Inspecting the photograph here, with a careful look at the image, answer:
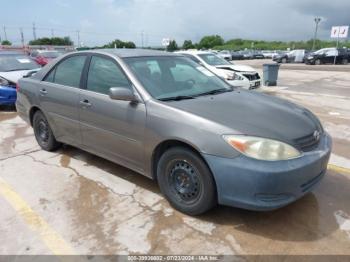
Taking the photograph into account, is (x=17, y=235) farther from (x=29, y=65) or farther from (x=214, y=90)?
(x=29, y=65)

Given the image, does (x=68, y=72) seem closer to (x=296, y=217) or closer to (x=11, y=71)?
(x=296, y=217)

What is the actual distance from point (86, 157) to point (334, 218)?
338cm

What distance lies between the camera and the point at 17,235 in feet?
10.0

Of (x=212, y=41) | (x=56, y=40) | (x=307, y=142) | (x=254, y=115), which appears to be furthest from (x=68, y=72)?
(x=212, y=41)

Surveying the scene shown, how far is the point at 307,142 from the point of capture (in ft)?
10.1

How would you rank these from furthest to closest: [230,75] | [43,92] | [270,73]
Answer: [270,73] → [230,75] → [43,92]

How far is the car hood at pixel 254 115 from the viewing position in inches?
116

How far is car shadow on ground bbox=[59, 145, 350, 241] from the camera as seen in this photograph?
3.04m

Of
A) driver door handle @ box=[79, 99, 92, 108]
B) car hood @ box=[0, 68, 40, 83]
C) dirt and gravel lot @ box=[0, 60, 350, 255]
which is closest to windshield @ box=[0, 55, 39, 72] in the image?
car hood @ box=[0, 68, 40, 83]

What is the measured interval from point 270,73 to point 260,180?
39.0ft

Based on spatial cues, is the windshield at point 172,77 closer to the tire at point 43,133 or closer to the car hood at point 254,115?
the car hood at point 254,115

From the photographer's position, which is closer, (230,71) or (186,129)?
(186,129)

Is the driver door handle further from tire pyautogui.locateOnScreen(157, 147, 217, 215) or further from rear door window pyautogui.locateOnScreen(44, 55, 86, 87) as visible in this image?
tire pyautogui.locateOnScreen(157, 147, 217, 215)

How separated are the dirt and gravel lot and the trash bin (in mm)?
9620
